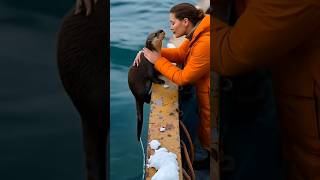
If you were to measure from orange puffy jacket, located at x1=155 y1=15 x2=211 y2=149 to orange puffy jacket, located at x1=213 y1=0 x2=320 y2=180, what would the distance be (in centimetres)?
95

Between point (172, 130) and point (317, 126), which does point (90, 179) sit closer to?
point (317, 126)

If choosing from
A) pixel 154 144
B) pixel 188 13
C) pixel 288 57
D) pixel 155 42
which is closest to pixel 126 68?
pixel 155 42

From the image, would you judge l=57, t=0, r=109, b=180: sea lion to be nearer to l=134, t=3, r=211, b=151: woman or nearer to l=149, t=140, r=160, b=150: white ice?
l=149, t=140, r=160, b=150: white ice

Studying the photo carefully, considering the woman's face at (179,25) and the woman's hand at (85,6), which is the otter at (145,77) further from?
the woman's hand at (85,6)

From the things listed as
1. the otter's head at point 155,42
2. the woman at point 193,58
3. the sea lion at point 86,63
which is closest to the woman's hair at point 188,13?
the woman at point 193,58

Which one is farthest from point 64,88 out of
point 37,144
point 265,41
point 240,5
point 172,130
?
point 172,130

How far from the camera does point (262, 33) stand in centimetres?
101

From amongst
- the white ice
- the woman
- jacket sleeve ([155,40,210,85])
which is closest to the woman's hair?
the woman

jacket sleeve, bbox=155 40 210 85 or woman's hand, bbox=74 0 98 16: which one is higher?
woman's hand, bbox=74 0 98 16

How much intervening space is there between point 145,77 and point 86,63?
6.39 ft

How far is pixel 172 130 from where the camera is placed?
219 cm

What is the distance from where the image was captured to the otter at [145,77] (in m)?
2.58

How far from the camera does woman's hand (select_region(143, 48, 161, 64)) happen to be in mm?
2534

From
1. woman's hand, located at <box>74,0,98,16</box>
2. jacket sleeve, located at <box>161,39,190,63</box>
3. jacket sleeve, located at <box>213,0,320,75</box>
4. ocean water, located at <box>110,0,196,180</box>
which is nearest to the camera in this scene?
woman's hand, located at <box>74,0,98,16</box>
